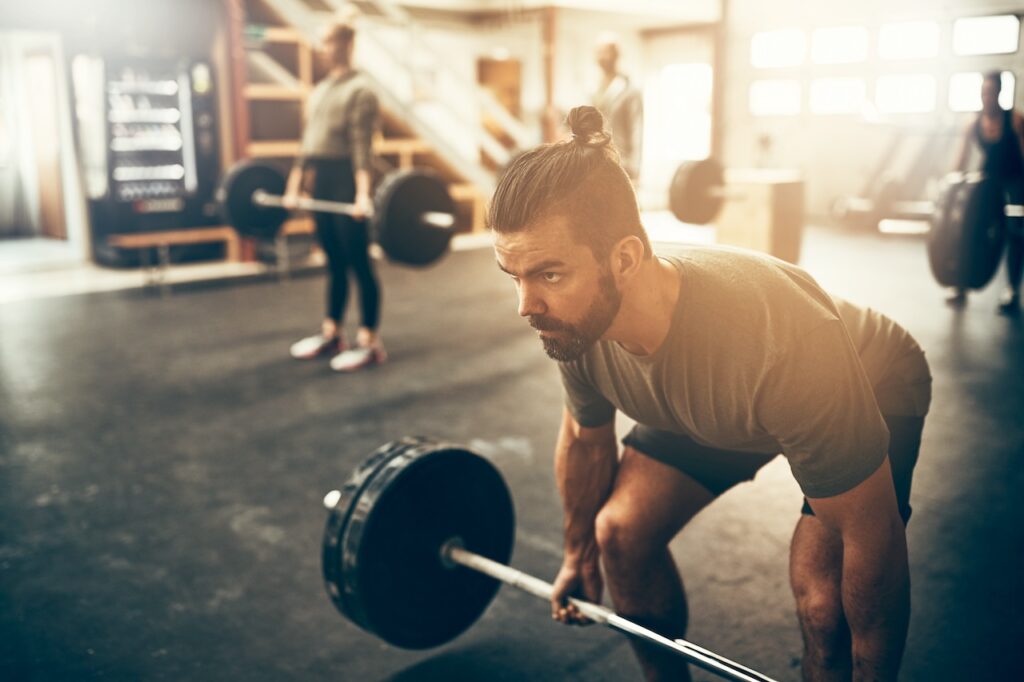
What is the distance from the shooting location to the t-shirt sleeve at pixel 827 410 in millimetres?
934

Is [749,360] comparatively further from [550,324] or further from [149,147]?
[149,147]

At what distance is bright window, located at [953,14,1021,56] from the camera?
22.8 feet

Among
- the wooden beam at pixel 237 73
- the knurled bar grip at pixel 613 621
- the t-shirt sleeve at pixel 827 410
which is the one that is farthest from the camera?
the wooden beam at pixel 237 73

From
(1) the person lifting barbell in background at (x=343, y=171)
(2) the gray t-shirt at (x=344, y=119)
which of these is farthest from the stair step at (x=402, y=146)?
(2) the gray t-shirt at (x=344, y=119)

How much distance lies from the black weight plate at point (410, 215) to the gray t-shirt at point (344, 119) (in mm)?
158

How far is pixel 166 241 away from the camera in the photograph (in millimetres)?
5453

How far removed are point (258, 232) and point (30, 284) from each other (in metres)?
1.85

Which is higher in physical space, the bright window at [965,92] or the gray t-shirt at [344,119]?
the bright window at [965,92]

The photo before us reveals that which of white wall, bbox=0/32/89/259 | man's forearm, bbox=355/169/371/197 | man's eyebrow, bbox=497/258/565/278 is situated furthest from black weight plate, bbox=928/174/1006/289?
white wall, bbox=0/32/89/259

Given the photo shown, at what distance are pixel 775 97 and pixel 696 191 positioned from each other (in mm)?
5158

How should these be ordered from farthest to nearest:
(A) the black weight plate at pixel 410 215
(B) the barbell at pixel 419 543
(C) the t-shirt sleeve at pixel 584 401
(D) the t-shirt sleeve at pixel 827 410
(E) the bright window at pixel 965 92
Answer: (E) the bright window at pixel 965 92, (A) the black weight plate at pixel 410 215, (B) the barbell at pixel 419 543, (C) the t-shirt sleeve at pixel 584 401, (D) the t-shirt sleeve at pixel 827 410

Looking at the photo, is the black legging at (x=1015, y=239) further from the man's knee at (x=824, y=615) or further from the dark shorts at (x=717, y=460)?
the man's knee at (x=824, y=615)

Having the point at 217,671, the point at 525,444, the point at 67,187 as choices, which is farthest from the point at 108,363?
the point at 67,187

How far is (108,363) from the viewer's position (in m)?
3.47
